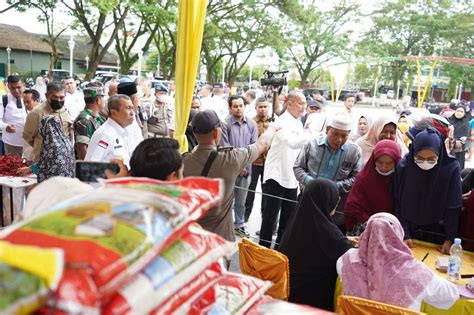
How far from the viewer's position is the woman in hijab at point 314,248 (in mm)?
2625

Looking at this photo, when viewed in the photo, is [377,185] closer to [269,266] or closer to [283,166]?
[269,266]

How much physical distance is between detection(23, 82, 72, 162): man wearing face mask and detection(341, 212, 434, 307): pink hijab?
303cm

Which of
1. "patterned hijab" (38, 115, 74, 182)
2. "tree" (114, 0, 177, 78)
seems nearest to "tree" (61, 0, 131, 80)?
"tree" (114, 0, 177, 78)

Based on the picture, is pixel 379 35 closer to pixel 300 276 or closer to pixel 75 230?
pixel 300 276

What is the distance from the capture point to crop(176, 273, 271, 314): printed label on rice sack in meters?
1.17

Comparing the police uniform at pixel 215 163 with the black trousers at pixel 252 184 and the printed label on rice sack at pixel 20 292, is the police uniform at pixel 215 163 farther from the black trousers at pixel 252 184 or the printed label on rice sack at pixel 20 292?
the black trousers at pixel 252 184

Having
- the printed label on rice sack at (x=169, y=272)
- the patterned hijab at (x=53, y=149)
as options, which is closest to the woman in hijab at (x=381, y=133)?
the patterned hijab at (x=53, y=149)

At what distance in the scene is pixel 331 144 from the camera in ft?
12.6

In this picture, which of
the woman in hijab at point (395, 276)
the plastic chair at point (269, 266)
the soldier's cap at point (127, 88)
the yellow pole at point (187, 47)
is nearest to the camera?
the woman in hijab at point (395, 276)

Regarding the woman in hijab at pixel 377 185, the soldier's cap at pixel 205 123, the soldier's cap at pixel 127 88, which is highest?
the soldier's cap at pixel 127 88

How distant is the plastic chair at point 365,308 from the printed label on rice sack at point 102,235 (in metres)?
1.31

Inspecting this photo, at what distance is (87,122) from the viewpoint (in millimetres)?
4277

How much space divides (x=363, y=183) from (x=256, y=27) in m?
18.8

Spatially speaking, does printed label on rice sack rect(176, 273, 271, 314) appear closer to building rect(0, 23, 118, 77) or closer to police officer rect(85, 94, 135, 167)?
police officer rect(85, 94, 135, 167)
